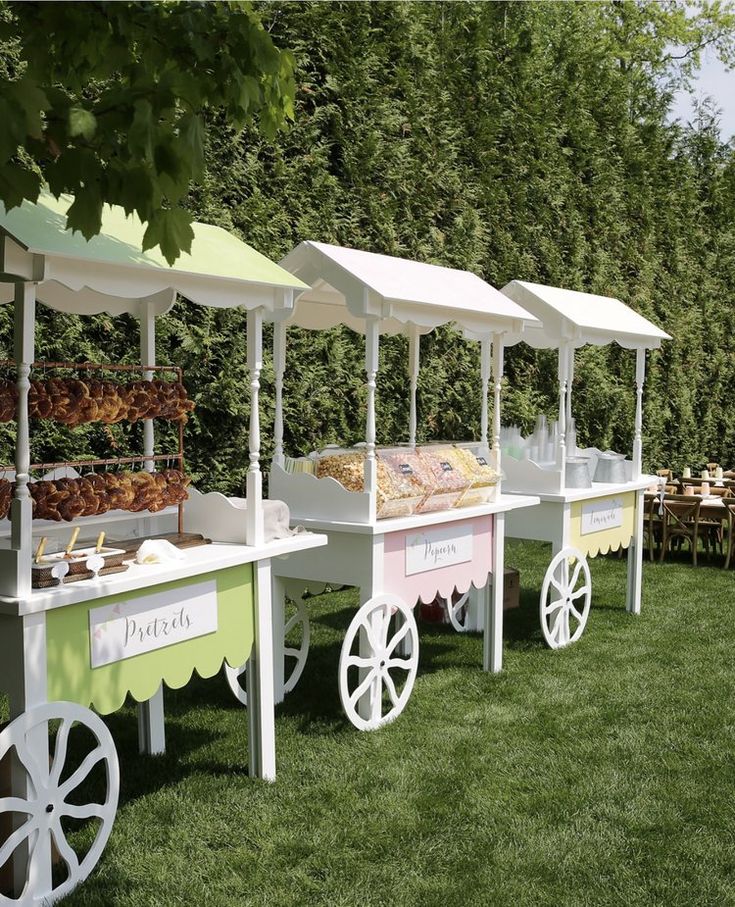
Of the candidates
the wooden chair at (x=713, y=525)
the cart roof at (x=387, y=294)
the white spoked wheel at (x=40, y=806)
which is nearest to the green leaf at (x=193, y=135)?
the white spoked wheel at (x=40, y=806)

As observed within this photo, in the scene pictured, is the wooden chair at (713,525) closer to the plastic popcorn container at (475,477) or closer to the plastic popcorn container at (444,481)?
the plastic popcorn container at (475,477)

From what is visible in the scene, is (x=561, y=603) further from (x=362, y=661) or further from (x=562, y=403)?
(x=362, y=661)

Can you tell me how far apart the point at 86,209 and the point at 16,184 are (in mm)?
153

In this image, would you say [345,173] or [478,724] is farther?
[345,173]

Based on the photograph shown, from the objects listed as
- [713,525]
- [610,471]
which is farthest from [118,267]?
[713,525]

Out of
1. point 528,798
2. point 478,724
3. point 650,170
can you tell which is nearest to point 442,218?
point 650,170

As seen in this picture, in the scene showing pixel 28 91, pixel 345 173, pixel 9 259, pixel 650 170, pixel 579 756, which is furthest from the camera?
pixel 650 170

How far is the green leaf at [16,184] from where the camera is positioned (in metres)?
2.11

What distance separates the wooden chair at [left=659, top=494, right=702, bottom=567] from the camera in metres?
8.75

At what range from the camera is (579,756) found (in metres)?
4.14

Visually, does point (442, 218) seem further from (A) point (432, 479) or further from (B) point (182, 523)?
(B) point (182, 523)

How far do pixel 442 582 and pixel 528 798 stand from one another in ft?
4.36

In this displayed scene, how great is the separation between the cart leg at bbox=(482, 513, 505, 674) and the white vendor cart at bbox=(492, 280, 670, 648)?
0.38 m

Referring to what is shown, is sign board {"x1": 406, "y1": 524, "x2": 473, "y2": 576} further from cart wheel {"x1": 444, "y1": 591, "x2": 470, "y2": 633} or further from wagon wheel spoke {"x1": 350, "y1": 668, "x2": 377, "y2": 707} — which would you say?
cart wheel {"x1": 444, "y1": 591, "x2": 470, "y2": 633}
